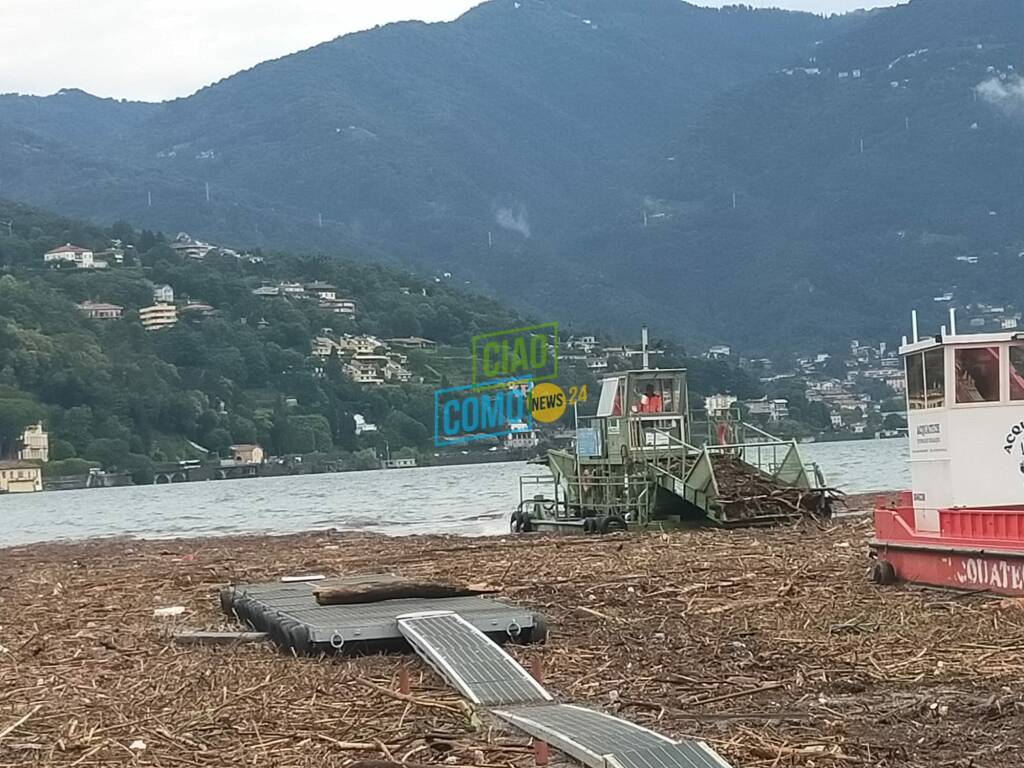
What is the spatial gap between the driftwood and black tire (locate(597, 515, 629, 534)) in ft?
52.6

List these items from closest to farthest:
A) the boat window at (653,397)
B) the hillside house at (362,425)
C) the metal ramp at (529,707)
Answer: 1. the metal ramp at (529,707)
2. the boat window at (653,397)
3. the hillside house at (362,425)

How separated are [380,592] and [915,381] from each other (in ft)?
19.7

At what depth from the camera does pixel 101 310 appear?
132m

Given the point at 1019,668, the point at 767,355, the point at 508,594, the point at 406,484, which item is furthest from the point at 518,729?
the point at 767,355

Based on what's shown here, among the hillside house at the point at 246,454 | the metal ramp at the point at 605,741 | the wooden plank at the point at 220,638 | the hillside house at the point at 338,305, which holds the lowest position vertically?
the metal ramp at the point at 605,741

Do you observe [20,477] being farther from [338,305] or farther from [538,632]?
[538,632]

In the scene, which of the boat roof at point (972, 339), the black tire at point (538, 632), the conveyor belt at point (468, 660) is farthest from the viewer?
the boat roof at point (972, 339)

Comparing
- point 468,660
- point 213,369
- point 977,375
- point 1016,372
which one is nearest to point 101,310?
point 213,369

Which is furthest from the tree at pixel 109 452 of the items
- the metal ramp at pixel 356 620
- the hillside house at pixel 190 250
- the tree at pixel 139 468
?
the metal ramp at pixel 356 620

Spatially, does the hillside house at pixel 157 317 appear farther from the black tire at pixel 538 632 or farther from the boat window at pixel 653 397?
the black tire at pixel 538 632

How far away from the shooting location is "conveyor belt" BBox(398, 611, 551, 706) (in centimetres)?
994

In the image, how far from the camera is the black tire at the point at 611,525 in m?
30.3

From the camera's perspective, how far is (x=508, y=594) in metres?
16.4

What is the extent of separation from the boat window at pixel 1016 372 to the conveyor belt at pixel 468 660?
605 cm
